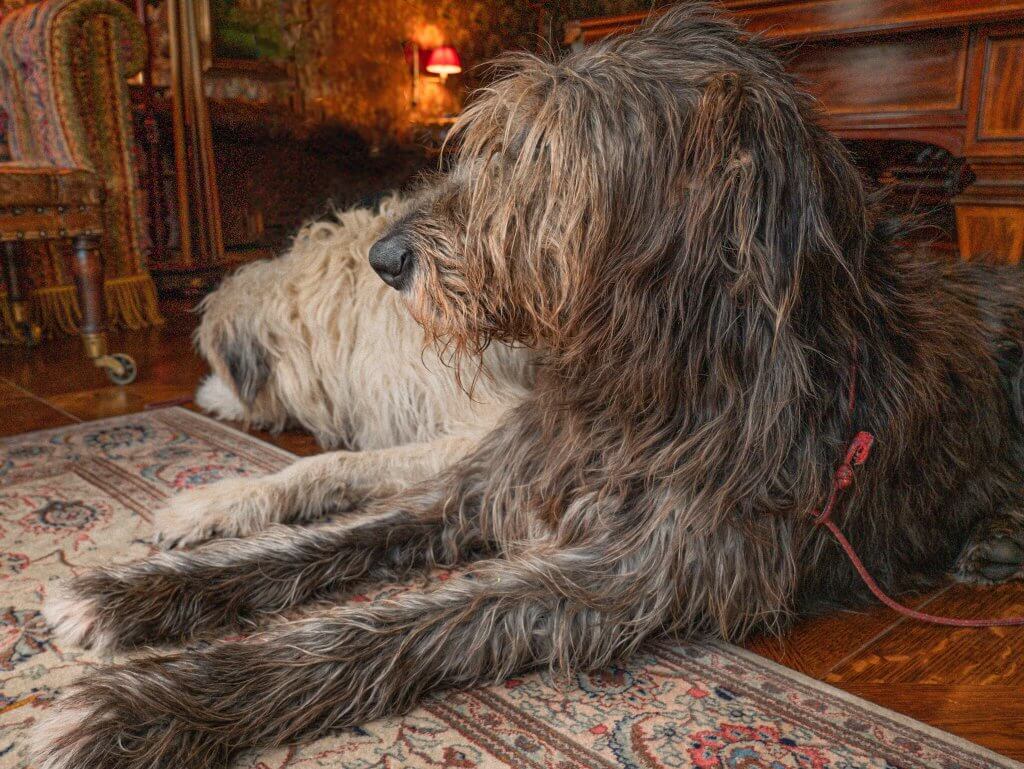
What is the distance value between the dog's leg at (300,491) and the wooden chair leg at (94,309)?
1733 millimetres

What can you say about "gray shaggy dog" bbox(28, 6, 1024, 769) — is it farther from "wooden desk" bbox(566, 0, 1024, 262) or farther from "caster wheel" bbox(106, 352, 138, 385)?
"caster wheel" bbox(106, 352, 138, 385)

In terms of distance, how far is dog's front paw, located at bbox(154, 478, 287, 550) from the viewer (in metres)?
2.10

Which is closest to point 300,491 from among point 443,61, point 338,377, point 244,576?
point 244,576

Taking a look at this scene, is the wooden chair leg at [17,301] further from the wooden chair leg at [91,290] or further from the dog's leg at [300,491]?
the dog's leg at [300,491]

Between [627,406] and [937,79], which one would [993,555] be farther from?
[937,79]

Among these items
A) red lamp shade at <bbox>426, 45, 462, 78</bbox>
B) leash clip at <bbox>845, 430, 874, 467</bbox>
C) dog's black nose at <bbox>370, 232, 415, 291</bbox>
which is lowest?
leash clip at <bbox>845, 430, 874, 467</bbox>

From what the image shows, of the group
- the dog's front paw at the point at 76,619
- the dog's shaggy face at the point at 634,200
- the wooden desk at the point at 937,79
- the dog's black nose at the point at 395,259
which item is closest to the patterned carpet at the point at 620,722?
the dog's front paw at the point at 76,619

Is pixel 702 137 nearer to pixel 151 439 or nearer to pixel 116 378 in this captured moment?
pixel 151 439

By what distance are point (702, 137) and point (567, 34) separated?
2725mm

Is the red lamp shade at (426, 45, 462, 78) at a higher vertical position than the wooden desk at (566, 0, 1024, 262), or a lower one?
higher

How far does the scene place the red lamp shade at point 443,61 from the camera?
8297 millimetres

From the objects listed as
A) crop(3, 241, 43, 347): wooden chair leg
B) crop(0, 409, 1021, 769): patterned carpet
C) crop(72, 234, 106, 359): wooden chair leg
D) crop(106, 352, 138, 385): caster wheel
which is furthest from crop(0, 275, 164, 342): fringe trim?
crop(0, 409, 1021, 769): patterned carpet

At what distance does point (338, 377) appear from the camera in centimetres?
282

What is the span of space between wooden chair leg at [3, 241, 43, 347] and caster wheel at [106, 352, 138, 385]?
1233 mm
